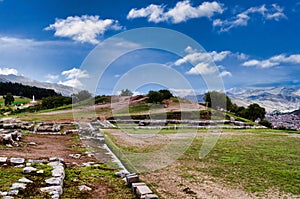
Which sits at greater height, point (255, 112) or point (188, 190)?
point (255, 112)

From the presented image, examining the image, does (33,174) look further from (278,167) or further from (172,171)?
(278,167)

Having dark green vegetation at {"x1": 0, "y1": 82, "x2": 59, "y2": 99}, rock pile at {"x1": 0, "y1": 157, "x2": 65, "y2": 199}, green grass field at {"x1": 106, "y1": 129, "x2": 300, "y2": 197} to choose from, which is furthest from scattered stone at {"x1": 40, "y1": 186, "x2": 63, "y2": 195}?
dark green vegetation at {"x1": 0, "y1": 82, "x2": 59, "y2": 99}

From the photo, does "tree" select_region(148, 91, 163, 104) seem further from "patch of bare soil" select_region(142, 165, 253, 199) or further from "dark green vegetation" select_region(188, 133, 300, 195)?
"patch of bare soil" select_region(142, 165, 253, 199)

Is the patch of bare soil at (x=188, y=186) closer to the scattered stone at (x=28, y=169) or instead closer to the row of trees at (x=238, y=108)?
the scattered stone at (x=28, y=169)

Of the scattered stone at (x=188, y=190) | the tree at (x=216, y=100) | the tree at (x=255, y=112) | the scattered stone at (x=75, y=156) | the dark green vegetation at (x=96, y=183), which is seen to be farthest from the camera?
the tree at (x=216, y=100)

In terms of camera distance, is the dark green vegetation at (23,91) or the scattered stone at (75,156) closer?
the scattered stone at (75,156)

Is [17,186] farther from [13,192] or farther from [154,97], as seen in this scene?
[154,97]

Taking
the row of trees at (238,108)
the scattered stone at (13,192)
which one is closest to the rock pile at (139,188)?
the scattered stone at (13,192)

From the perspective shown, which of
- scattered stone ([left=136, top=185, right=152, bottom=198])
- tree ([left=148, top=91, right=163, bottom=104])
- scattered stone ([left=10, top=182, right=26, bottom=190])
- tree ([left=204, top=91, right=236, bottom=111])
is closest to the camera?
scattered stone ([left=136, top=185, right=152, bottom=198])

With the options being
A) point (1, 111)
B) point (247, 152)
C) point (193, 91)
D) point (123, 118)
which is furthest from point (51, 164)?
point (1, 111)

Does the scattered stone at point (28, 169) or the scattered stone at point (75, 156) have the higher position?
the scattered stone at point (28, 169)

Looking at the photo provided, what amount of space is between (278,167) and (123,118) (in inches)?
1305

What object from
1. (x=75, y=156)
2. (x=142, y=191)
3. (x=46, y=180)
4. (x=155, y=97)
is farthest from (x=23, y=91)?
(x=142, y=191)

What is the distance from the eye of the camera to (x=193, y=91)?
662 inches
